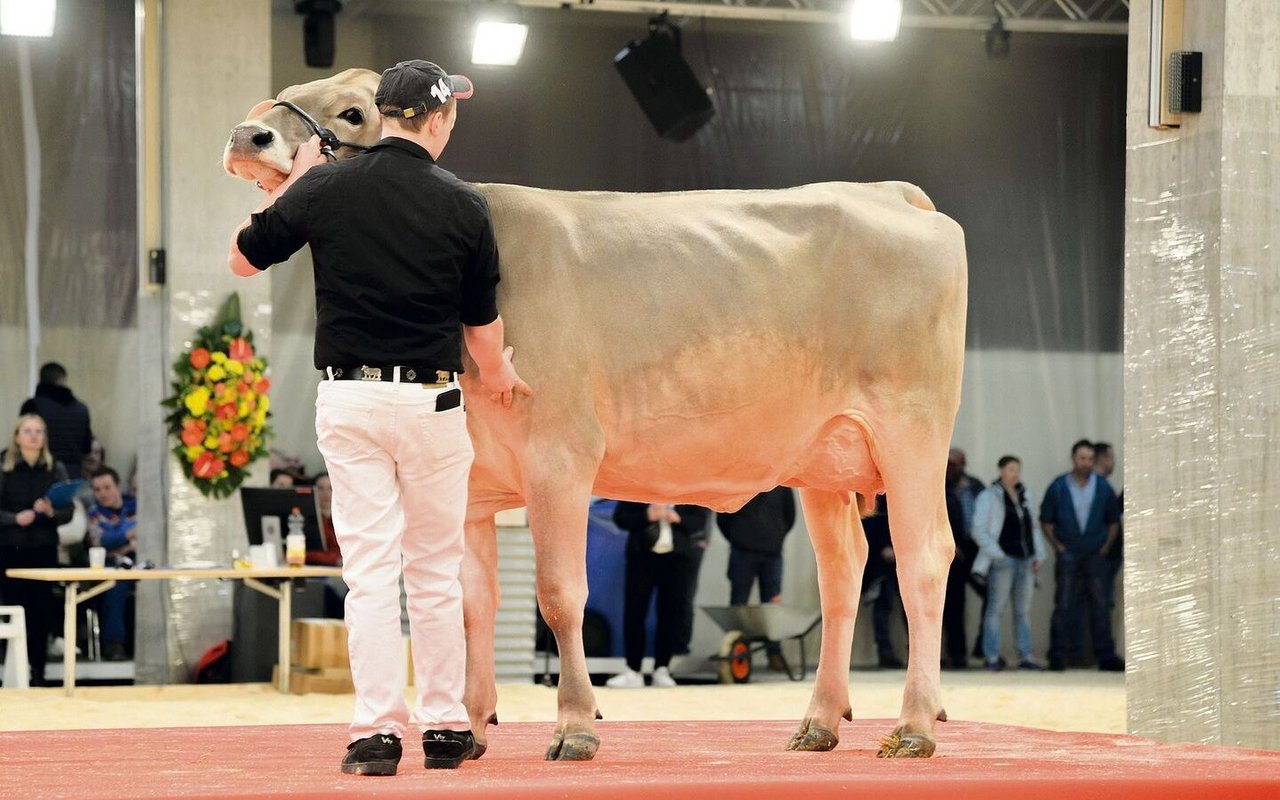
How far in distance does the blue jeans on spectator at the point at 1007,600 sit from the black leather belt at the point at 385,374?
10.5 m

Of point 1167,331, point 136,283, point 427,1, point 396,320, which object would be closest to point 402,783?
point 396,320

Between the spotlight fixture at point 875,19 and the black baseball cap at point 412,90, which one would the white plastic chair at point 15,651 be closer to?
the spotlight fixture at point 875,19

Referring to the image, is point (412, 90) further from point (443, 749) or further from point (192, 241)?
point (192, 241)

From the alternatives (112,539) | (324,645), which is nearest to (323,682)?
(324,645)

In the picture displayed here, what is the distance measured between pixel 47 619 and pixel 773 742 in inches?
323

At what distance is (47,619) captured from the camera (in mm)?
11820

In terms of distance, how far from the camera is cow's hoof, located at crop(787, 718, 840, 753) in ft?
15.7

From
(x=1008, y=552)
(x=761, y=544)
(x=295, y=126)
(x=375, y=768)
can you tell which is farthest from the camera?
(x=1008, y=552)

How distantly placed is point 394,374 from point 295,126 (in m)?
0.90

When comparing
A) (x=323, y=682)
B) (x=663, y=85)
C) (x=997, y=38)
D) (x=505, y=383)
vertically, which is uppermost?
(x=997, y=38)

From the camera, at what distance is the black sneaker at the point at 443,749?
3941mm

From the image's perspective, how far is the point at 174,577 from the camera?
10.6m

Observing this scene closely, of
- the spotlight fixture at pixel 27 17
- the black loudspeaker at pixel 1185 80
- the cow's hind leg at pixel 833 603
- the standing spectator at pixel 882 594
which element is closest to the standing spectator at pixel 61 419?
the spotlight fixture at pixel 27 17

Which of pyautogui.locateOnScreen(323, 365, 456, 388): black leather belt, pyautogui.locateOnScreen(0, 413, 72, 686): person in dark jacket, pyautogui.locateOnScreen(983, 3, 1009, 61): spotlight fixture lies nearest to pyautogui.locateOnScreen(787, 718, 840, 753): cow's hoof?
pyautogui.locateOnScreen(323, 365, 456, 388): black leather belt
